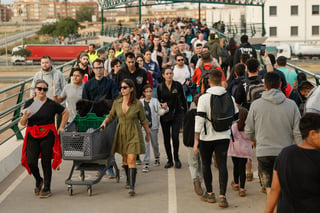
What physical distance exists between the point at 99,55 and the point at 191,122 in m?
7.69

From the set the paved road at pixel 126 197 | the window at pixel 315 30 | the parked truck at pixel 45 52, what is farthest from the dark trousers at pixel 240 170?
the window at pixel 315 30

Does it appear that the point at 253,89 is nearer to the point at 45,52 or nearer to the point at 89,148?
the point at 89,148

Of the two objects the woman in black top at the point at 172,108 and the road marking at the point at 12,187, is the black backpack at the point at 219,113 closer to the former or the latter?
the woman in black top at the point at 172,108

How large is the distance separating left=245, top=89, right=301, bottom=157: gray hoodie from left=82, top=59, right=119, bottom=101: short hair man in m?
3.52

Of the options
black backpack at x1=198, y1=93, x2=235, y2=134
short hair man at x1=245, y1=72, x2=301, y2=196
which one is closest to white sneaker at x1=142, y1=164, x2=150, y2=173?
black backpack at x1=198, y1=93, x2=235, y2=134

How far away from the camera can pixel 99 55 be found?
647 inches

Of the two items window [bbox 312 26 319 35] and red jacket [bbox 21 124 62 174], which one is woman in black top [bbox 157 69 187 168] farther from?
window [bbox 312 26 319 35]

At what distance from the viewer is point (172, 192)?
31.2 feet

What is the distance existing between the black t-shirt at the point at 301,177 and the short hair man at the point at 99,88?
5.56 metres

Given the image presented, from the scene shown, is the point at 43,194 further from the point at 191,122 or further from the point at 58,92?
the point at 58,92

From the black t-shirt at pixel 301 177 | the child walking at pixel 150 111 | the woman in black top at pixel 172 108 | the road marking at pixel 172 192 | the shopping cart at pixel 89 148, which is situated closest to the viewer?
the black t-shirt at pixel 301 177

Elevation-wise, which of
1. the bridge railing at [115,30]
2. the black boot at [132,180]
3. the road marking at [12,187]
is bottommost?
the road marking at [12,187]

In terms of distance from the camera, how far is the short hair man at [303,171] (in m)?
5.22

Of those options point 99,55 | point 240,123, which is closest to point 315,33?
point 99,55
